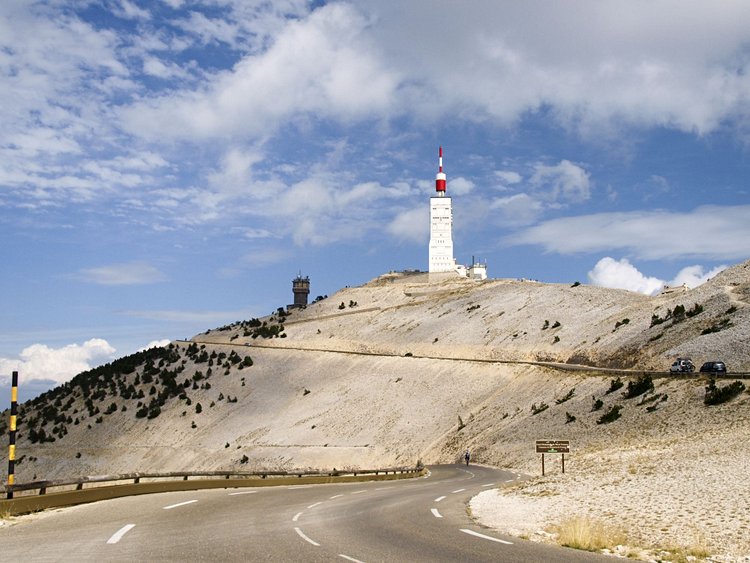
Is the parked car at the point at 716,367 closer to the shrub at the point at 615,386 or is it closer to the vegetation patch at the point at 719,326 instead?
the shrub at the point at 615,386

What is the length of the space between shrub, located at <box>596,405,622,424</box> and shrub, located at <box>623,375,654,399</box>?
2.31m

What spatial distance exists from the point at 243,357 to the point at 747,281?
235 feet

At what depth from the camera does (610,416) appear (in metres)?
50.6

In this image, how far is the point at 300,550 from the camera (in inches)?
524

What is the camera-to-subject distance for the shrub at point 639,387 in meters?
53.3

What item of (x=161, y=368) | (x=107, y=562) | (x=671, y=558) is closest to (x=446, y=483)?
(x=671, y=558)

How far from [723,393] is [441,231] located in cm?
10972

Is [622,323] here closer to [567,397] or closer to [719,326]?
→ [719,326]

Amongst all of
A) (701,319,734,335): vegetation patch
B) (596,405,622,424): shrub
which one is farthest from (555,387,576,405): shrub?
(701,319,734,335): vegetation patch

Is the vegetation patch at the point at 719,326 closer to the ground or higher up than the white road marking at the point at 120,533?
higher up

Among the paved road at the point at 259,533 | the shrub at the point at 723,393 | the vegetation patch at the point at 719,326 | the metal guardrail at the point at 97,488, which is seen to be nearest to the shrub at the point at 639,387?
the shrub at the point at 723,393

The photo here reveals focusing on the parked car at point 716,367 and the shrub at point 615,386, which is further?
the shrub at point 615,386

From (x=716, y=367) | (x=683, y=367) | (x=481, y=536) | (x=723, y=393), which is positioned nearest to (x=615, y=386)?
(x=683, y=367)

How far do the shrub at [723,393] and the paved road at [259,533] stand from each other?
27064mm
